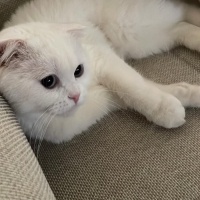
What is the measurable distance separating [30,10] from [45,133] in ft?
1.75

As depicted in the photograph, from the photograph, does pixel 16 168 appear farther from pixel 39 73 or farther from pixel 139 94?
pixel 139 94

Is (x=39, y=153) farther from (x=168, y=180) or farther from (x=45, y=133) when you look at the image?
(x=168, y=180)

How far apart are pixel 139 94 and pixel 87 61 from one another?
0.19m

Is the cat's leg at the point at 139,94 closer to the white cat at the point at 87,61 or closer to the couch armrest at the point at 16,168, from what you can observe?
the white cat at the point at 87,61

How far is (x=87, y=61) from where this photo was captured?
3.59 feet

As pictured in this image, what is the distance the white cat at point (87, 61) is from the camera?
0.93 m

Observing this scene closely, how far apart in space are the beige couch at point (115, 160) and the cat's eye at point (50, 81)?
11 centimetres

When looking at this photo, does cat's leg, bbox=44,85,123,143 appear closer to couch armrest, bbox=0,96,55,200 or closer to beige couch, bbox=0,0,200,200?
beige couch, bbox=0,0,200,200

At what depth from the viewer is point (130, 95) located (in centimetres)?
110

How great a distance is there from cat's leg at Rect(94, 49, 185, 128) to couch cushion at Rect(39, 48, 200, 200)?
4 centimetres

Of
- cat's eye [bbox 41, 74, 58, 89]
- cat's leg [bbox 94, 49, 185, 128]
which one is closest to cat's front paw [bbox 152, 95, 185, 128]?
cat's leg [bbox 94, 49, 185, 128]

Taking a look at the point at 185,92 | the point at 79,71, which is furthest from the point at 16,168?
the point at 185,92

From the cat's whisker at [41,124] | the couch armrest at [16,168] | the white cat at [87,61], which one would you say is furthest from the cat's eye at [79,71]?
the couch armrest at [16,168]

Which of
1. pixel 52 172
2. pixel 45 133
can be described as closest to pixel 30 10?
pixel 45 133
